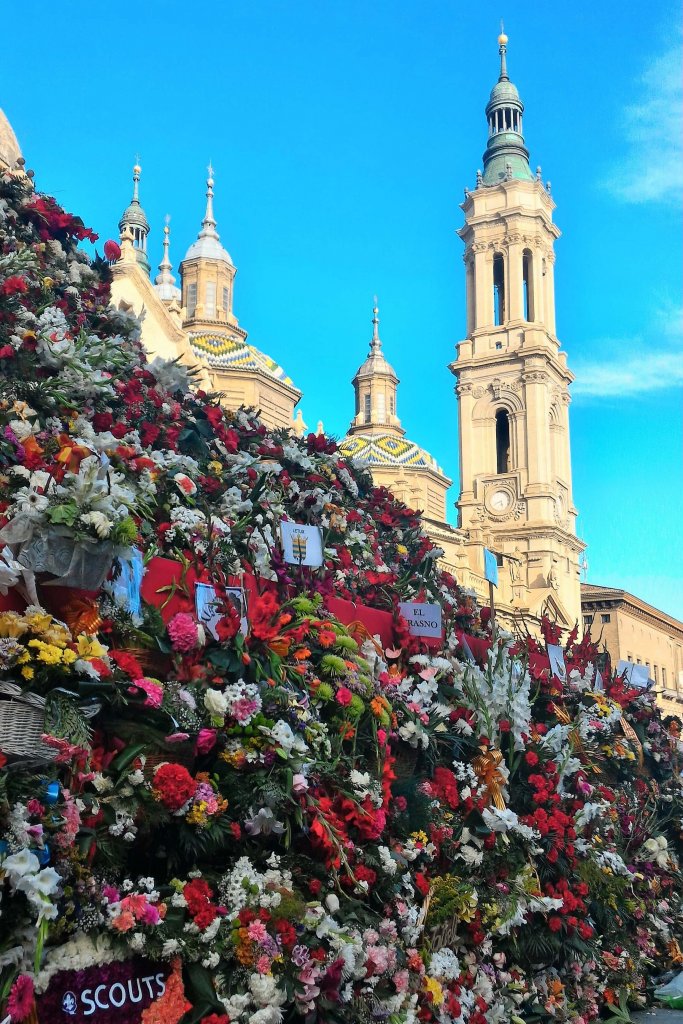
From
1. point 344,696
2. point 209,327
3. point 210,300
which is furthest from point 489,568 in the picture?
point 210,300

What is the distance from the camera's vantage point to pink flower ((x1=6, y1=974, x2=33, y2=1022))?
3311mm

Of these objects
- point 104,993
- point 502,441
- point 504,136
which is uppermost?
point 504,136

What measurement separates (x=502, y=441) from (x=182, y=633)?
167 feet

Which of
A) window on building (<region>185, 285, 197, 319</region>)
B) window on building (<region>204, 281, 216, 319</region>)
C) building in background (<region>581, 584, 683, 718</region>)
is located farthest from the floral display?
building in background (<region>581, 584, 683, 718</region>)

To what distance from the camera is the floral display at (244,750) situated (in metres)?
3.86

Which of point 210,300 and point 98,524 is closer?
point 98,524

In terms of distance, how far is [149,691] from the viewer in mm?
4234

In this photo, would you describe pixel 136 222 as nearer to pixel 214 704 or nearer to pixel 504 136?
pixel 504 136

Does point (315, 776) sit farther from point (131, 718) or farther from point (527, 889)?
point (527, 889)

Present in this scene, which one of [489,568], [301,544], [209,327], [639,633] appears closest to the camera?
[301,544]

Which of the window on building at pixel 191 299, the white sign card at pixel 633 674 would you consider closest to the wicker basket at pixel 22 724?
the white sign card at pixel 633 674

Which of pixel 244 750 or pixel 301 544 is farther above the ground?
pixel 301 544

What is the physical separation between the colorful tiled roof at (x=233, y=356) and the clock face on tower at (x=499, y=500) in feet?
66.3

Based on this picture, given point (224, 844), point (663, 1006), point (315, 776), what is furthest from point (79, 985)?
point (663, 1006)
